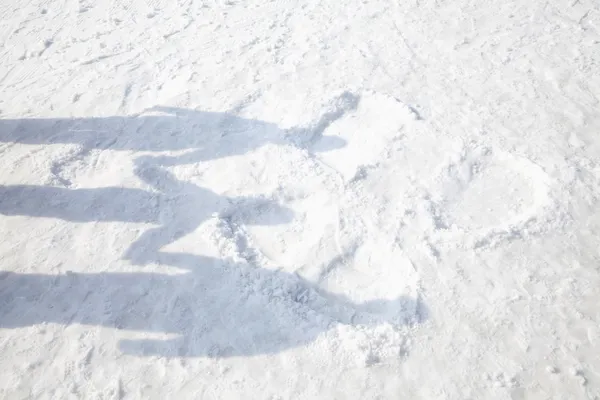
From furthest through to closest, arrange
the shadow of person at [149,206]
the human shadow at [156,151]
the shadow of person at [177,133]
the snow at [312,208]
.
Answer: the shadow of person at [177,133]
the human shadow at [156,151]
the shadow of person at [149,206]
the snow at [312,208]

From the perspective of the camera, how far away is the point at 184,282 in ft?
11.5

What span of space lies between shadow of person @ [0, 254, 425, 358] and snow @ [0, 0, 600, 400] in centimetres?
2

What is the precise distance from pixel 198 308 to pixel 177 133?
2.17 meters

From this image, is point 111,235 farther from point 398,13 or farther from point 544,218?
point 398,13

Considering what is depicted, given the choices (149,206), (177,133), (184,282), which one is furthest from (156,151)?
(184,282)

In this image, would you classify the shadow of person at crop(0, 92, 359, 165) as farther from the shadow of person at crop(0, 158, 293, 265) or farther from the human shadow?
the shadow of person at crop(0, 158, 293, 265)

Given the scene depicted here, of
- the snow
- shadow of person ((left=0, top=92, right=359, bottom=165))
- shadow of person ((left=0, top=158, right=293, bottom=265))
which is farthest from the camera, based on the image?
shadow of person ((left=0, top=92, right=359, bottom=165))

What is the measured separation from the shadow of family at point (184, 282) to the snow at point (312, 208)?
19 mm

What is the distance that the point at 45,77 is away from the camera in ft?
18.4

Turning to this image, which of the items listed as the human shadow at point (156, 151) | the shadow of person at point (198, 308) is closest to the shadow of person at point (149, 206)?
the human shadow at point (156, 151)

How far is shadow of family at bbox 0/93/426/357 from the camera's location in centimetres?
320

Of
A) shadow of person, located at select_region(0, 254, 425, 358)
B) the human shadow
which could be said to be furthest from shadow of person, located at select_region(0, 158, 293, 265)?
shadow of person, located at select_region(0, 254, 425, 358)

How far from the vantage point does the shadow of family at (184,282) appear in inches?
126

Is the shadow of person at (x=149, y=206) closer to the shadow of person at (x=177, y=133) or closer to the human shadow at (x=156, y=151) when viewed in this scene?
the human shadow at (x=156, y=151)
